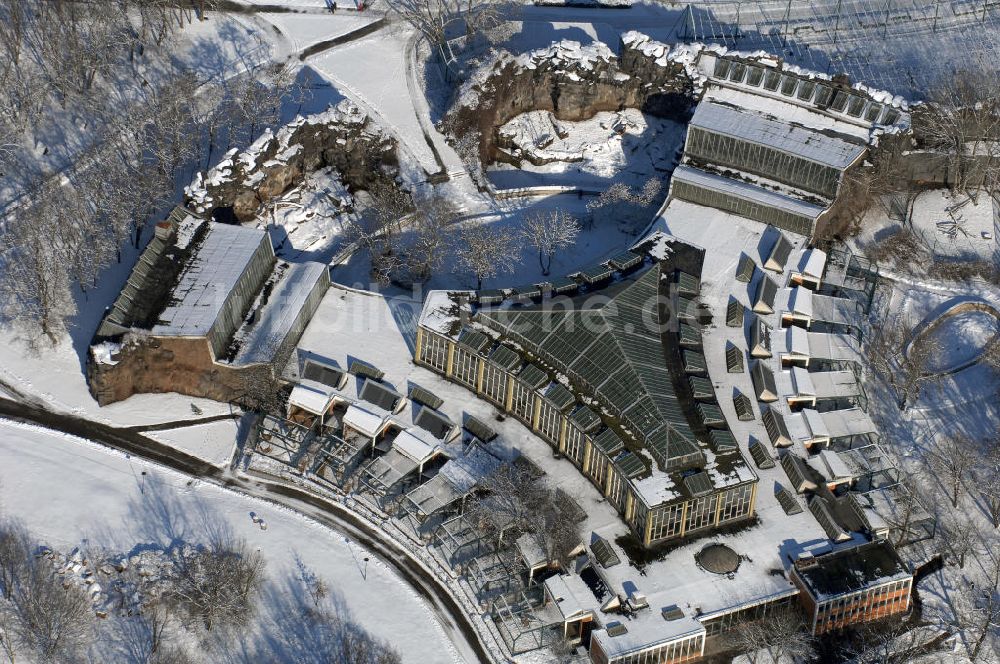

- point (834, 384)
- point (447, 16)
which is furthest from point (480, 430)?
point (447, 16)

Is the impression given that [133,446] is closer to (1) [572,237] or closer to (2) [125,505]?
(2) [125,505]

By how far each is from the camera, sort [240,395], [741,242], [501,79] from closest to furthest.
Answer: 1. [240,395]
2. [741,242]
3. [501,79]

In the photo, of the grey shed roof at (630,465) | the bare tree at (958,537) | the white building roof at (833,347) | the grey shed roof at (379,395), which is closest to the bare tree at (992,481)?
the bare tree at (958,537)

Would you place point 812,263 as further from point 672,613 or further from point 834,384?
point 672,613

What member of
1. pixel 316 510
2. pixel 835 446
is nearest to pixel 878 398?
pixel 835 446

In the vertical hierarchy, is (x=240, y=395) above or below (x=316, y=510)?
above

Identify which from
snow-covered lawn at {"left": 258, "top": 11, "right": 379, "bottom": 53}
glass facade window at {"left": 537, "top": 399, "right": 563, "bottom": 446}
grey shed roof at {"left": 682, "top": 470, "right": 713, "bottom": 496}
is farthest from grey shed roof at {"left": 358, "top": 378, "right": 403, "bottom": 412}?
snow-covered lawn at {"left": 258, "top": 11, "right": 379, "bottom": 53}

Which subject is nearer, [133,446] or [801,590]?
[801,590]
